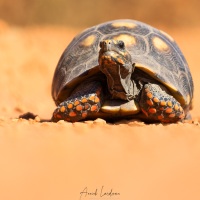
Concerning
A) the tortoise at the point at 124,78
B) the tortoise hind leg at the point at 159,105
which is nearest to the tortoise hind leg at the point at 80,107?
the tortoise at the point at 124,78

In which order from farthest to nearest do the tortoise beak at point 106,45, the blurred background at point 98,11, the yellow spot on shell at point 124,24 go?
the blurred background at point 98,11, the yellow spot on shell at point 124,24, the tortoise beak at point 106,45

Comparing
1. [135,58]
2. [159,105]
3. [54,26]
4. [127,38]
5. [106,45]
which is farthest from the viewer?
[54,26]

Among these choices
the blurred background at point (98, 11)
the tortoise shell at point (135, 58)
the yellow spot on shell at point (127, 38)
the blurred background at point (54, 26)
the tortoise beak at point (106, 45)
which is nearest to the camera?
the tortoise beak at point (106, 45)

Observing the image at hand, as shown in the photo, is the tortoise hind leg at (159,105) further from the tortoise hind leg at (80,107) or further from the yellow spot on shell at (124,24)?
the yellow spot on shell at (124,24)

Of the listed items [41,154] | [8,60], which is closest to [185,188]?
[41,154]

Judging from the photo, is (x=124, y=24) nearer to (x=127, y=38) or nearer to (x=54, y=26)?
(x=127, y=38)

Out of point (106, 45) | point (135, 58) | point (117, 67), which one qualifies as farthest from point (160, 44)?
point (106, 45)

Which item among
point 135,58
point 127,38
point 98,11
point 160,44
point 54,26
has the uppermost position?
point 98,11

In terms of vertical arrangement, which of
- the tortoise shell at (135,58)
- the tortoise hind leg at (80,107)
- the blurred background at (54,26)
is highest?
the blurred background at (54,26)

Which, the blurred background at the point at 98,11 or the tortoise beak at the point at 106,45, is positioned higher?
the blurred background at the point at 98,11
